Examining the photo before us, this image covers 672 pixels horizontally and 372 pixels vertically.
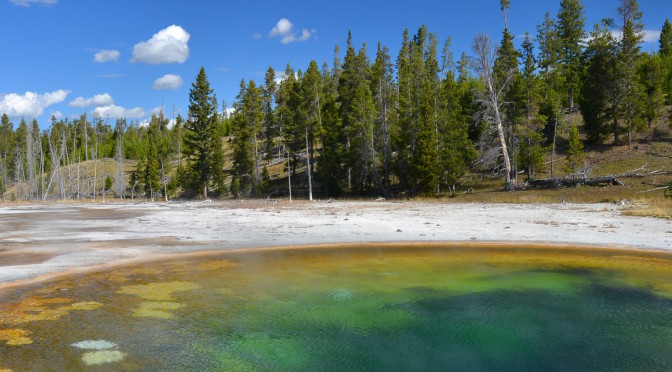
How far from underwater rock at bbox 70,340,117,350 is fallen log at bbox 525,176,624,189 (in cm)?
3554

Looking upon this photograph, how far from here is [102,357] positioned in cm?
827

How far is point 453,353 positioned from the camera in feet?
28.2

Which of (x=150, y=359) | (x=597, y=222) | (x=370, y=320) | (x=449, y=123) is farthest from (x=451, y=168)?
(x=150, y=359)

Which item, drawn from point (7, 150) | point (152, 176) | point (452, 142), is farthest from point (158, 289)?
point (7, 150)

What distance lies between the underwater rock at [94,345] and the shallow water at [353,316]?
5 centimetres

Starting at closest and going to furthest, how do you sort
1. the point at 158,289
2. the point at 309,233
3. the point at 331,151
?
1. the point at 158,289
2. the point at 309,233
3. the point at 331,151

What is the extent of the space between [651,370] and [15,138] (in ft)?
475

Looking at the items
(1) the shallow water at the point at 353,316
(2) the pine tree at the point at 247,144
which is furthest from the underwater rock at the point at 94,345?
(2) the pine tree at the point at 247,144

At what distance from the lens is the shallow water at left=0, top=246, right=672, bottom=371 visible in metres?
8.31

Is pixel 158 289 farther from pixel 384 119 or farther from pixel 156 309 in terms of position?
pixel 384 119

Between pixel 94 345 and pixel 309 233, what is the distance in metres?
14.5

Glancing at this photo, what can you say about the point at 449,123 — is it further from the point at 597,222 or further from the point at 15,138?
the point at 15,138

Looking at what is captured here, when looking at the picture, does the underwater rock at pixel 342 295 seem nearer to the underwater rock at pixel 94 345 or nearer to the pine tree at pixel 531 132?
the underwater rock at pixel 94 345

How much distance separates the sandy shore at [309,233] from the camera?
17391 mm
